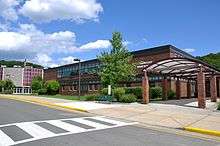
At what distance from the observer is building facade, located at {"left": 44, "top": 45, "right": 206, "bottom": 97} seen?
4716 cm

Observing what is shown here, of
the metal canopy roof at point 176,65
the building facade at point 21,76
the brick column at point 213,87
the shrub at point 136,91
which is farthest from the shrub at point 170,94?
the building facade at point 21,76

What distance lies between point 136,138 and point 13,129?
479 centimetres

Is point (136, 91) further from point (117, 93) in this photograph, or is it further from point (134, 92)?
point (117, 93)

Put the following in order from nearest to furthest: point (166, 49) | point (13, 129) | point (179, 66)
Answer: point (13, 129) → point (179, 66) → point (166, 49)

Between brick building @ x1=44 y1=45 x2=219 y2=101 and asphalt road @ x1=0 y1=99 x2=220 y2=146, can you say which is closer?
asphalt road @ x1=0 y1=99 x2=220 y2=146

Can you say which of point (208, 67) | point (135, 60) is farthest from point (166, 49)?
point (208, 67)

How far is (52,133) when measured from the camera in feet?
38.3

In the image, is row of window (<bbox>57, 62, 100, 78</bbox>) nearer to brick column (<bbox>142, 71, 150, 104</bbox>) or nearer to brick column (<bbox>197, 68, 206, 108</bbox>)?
brick column (<bbox>142, 71, 150, 104</bbox>)

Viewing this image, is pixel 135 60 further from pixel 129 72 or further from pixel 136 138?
pixel 136 138

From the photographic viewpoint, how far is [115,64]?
32.8 meters

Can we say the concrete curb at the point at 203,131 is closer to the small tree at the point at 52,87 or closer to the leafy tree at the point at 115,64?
the leafy tree at the point at 115,64

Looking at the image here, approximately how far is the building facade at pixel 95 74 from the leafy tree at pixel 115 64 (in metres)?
2.43

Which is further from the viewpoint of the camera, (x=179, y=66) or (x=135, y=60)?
(x=135, y=60)

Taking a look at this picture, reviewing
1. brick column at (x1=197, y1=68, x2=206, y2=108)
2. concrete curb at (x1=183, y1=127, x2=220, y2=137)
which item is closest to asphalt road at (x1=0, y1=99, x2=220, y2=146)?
concrete curb at (x1=183, y1=127, x2=220, y2=137)
